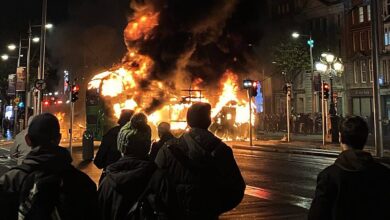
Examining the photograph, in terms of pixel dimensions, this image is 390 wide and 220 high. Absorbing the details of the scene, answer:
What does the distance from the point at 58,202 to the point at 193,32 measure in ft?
105

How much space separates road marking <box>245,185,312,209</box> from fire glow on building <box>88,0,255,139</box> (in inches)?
654

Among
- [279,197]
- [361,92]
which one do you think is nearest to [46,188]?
[279,197]

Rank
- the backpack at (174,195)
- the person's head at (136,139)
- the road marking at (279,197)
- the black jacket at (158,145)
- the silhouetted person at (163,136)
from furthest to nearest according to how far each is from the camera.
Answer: the road marking at (279,197) → the silhouetted person at (163,136) → the black jacket at (158,145) → the person's head at (136,139) → the backpack at (174,195)

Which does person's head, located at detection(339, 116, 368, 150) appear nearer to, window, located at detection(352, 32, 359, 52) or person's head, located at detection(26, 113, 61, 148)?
person's head, located at detection(26, 113, 61, 148)

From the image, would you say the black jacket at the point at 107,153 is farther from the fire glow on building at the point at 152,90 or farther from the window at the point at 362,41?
the window at the point at 362,41

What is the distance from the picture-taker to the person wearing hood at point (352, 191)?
9.51ft

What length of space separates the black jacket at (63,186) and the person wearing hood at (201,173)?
37.9 inches

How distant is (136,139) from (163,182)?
550 millimetres

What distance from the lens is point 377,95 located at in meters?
17.9

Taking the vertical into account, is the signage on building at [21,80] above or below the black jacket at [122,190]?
above

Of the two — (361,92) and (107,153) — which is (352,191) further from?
(361,92)

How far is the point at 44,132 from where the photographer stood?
2814 millimetres

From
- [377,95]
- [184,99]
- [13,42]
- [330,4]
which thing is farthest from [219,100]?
[13,42]

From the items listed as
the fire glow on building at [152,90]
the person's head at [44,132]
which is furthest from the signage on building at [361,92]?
the person's head at [44,132]
